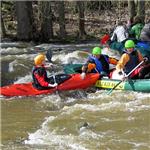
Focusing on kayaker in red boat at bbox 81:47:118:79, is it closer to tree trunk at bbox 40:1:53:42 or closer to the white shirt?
the white shirt

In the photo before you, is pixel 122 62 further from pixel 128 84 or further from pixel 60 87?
pixel 60 87

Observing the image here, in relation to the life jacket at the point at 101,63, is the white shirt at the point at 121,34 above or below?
above

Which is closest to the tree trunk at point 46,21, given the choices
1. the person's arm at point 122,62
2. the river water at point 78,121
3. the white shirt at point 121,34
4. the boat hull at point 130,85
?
the white shirt at point 121,34

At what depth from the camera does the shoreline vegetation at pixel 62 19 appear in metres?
22.6

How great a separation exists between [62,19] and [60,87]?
10.6 meters

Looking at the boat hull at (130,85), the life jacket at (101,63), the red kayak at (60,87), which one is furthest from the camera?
the life jacket at (101,63)

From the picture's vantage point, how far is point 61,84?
12570 millimetres

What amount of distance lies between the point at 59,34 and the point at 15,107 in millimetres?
12699

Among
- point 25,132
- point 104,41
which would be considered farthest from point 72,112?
point 104,41

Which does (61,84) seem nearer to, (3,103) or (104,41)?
(3,103)

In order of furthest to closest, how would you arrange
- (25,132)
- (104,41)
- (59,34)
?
1. (59,34)
2. (104,41)
3. (25,132)

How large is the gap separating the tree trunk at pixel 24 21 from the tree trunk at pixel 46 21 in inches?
22.1

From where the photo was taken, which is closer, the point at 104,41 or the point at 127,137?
the point at 127,137

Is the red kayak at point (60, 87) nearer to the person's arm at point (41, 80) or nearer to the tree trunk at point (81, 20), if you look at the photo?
the person's arm at point (41, 80)
